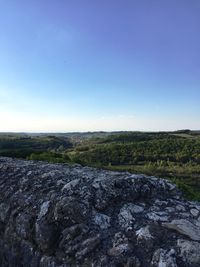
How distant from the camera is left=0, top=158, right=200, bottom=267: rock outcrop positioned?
3203 millimetres

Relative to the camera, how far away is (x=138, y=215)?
3682mm

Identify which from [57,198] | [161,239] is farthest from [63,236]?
[161,239]

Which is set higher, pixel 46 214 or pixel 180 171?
pixel 46 214

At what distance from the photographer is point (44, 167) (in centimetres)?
539

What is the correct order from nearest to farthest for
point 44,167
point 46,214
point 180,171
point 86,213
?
point 86,213, point 46,214, point 44,167, point 180,171

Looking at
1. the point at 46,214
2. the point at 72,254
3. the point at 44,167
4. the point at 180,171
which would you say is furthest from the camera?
the point at 180,171

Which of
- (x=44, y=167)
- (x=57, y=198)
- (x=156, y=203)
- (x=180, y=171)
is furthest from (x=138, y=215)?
(x=180, y=171)

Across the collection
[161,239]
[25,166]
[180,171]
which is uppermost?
[25,166]

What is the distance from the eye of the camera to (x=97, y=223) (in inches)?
143

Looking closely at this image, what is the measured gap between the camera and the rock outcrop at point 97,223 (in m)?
3.20

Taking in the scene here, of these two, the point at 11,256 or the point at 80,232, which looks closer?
the point at 80,232

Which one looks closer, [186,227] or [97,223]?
[186,227]

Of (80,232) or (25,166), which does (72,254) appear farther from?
(25,166)

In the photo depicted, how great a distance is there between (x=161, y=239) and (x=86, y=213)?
0.86 meters
